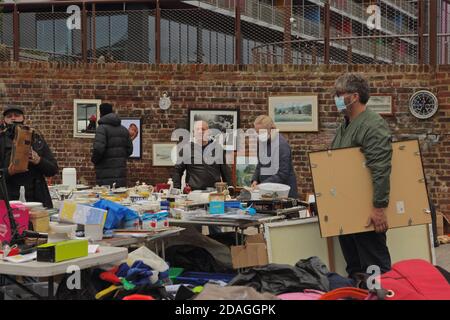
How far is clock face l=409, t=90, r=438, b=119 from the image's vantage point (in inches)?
490

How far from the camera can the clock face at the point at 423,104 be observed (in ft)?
40.8

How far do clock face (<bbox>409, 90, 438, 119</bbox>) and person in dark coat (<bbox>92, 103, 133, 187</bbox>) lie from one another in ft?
15.9

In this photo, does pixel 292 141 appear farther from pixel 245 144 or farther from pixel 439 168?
pixel 439 168

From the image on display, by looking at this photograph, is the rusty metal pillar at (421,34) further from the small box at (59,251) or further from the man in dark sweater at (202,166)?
the small box at (59,251)

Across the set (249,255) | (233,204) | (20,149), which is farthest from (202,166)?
(249,255)

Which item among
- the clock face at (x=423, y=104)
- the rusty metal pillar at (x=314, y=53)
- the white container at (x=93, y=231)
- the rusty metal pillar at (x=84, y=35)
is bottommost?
the white container at (x=93, y=231)

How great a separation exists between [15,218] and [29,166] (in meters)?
2.00

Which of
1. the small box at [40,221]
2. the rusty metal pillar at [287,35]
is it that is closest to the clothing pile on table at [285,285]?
the small box at [40,221]

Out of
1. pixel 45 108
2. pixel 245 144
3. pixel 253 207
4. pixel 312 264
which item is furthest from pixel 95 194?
pixel 45 108

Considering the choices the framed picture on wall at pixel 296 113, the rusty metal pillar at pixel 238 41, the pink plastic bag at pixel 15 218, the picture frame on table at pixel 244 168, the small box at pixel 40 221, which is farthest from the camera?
the rusty metal pillar at pixel 238 41

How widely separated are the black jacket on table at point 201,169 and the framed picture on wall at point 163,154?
170 inches

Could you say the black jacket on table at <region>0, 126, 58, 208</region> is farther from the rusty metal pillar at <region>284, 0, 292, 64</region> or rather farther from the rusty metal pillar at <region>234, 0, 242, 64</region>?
the rusty metal pillar at <region>284, 0, 292, 64</region>

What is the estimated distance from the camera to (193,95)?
527 inches

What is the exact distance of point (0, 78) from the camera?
1402 cm
